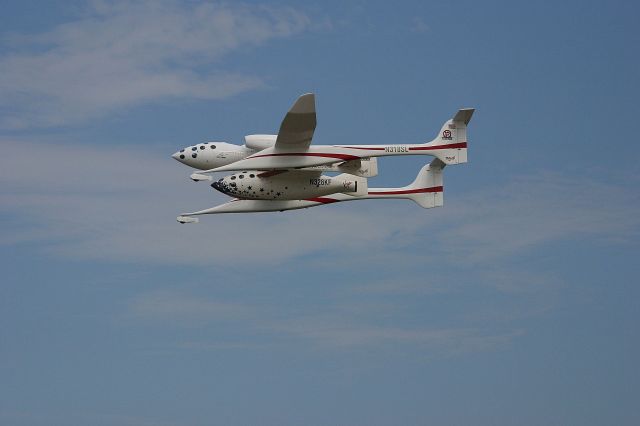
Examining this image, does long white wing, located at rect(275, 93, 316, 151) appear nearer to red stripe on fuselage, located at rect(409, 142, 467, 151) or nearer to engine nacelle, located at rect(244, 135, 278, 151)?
engine nacelle, located at rect(244, 135, 278, 151)

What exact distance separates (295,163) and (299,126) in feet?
12.2

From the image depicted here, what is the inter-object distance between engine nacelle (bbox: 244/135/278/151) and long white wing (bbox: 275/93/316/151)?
81.5 inches

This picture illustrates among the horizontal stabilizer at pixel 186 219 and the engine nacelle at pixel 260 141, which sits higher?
the engine nacelle at pixel 260 141

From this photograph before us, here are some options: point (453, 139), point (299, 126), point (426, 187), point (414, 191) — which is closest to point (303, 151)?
point (299, 126)

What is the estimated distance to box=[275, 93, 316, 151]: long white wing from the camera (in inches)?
3765

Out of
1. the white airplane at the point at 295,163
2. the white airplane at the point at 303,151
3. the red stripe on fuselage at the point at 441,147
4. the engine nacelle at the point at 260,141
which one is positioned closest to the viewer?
the white airplane at the point at 303,151

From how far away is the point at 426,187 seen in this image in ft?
368

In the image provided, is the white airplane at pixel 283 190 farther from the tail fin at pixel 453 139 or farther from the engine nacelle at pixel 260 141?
the tail fin at pixel 453 139

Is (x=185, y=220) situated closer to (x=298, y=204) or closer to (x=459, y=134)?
(x=298, y=204)

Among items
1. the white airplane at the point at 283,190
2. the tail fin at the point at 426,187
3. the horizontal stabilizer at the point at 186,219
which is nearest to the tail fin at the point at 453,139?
the tail fin at the point at 426,187

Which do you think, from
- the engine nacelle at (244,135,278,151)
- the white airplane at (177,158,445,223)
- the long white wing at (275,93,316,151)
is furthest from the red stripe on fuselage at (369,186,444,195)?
the long white wing at (275,93,316,151)

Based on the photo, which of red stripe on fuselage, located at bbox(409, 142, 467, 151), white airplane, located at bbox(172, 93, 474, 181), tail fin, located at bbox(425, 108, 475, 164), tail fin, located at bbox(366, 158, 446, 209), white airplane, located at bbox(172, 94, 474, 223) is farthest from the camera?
tail fin, located at bbox(366, 158, 446, 209)

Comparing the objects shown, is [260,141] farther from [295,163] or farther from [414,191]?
[414,191]

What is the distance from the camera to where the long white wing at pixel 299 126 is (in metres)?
95.6
